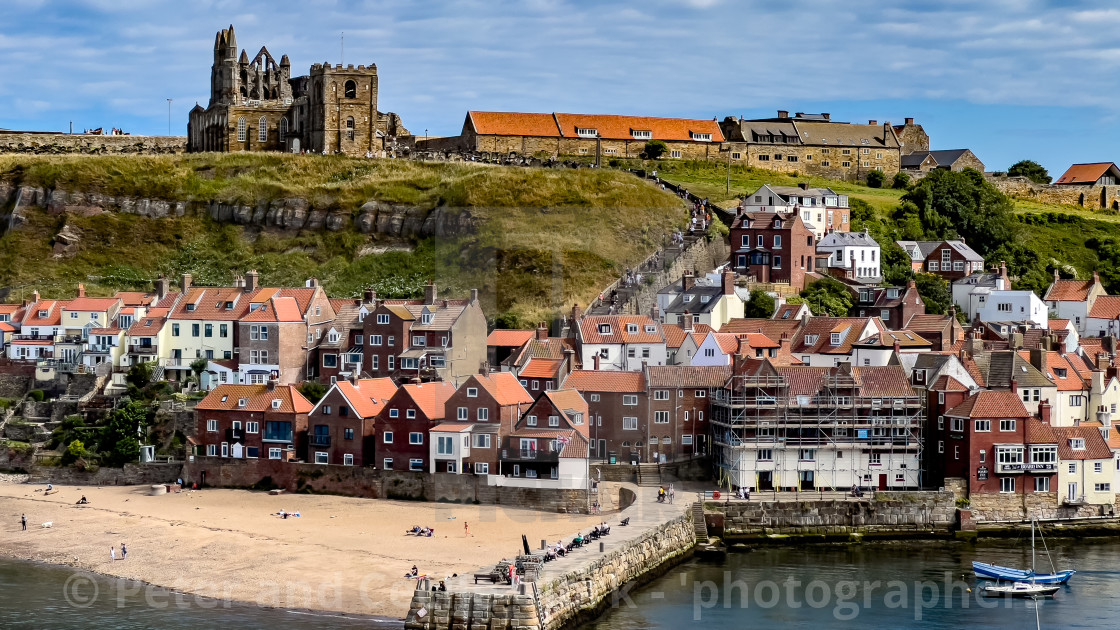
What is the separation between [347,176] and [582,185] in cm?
1676

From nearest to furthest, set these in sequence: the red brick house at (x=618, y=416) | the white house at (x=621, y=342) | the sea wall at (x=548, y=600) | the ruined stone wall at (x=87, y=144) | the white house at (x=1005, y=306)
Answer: the sea wall at (x=548, y=600), the red brick house at (x=618, y=416), the white house at (x=621, y=342), the white house at (x=1005, y=306), the ruined stone wall at (x=87, y=144)

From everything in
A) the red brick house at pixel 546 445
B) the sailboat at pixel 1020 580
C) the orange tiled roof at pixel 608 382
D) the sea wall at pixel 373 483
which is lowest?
the sailboat at pixel 1020 580

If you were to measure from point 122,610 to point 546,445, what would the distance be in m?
18.5

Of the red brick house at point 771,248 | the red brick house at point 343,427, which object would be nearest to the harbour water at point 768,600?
the red brick house at point 343,427

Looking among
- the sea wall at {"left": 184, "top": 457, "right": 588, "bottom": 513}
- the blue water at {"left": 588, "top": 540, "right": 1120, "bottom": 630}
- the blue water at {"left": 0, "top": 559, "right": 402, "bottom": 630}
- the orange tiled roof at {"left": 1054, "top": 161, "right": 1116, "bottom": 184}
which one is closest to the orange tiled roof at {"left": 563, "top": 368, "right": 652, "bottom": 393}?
the sea wall at {"left": 184, "top": 457, "right": 588, "bottom": 513}

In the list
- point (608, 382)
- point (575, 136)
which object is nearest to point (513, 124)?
point (575, 136)

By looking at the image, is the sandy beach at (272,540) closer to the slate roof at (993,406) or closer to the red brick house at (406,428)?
the red brick house at (406,428)

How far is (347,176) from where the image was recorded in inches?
4092

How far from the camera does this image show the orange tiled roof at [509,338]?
2926 inches

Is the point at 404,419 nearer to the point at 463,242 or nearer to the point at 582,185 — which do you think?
the point at 463,242

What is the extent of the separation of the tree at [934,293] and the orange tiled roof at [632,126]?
34.5 metres

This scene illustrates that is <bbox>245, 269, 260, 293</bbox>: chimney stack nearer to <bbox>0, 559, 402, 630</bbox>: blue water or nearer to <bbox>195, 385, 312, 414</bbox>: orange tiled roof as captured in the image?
<bbox>195, 385, 312, 414</bbox>: orange tiled roof

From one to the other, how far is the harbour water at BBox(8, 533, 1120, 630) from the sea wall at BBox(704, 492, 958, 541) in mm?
1960

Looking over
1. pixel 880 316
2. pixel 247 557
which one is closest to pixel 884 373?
pixel 880 316
